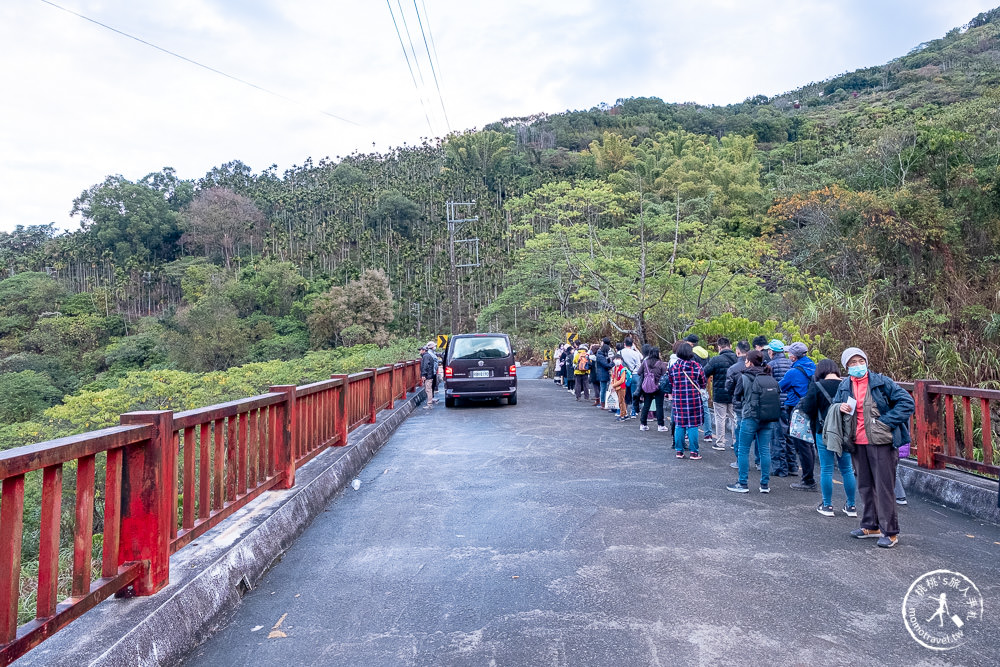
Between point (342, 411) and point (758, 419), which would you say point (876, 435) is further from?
point (342, 411)

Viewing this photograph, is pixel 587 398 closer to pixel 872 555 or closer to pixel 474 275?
pixel 872 555

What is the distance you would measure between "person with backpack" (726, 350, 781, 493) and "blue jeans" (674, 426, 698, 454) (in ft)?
5.27

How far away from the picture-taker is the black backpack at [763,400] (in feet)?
22.2

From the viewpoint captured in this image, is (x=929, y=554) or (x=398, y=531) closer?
(x=929, y=554)

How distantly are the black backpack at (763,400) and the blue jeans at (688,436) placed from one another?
69.8 inches

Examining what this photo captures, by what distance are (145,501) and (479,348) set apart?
12.4 m

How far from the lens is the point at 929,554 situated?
15.6 feet

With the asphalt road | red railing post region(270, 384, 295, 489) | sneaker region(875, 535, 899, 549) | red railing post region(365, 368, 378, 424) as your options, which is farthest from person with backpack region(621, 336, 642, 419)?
red railing post region(270, 384, 295, 489)

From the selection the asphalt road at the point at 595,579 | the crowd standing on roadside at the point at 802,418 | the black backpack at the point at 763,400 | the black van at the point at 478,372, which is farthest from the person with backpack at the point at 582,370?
the black backpack at the point at 763,400

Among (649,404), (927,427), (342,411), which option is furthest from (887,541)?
(649,404)

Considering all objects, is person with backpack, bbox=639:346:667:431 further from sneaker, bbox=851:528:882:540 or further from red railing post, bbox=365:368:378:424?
sneaker, bbox=851:528:882:540

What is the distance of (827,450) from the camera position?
582 cm

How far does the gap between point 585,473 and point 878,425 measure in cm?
346

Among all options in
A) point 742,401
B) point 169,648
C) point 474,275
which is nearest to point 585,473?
point 742,401
